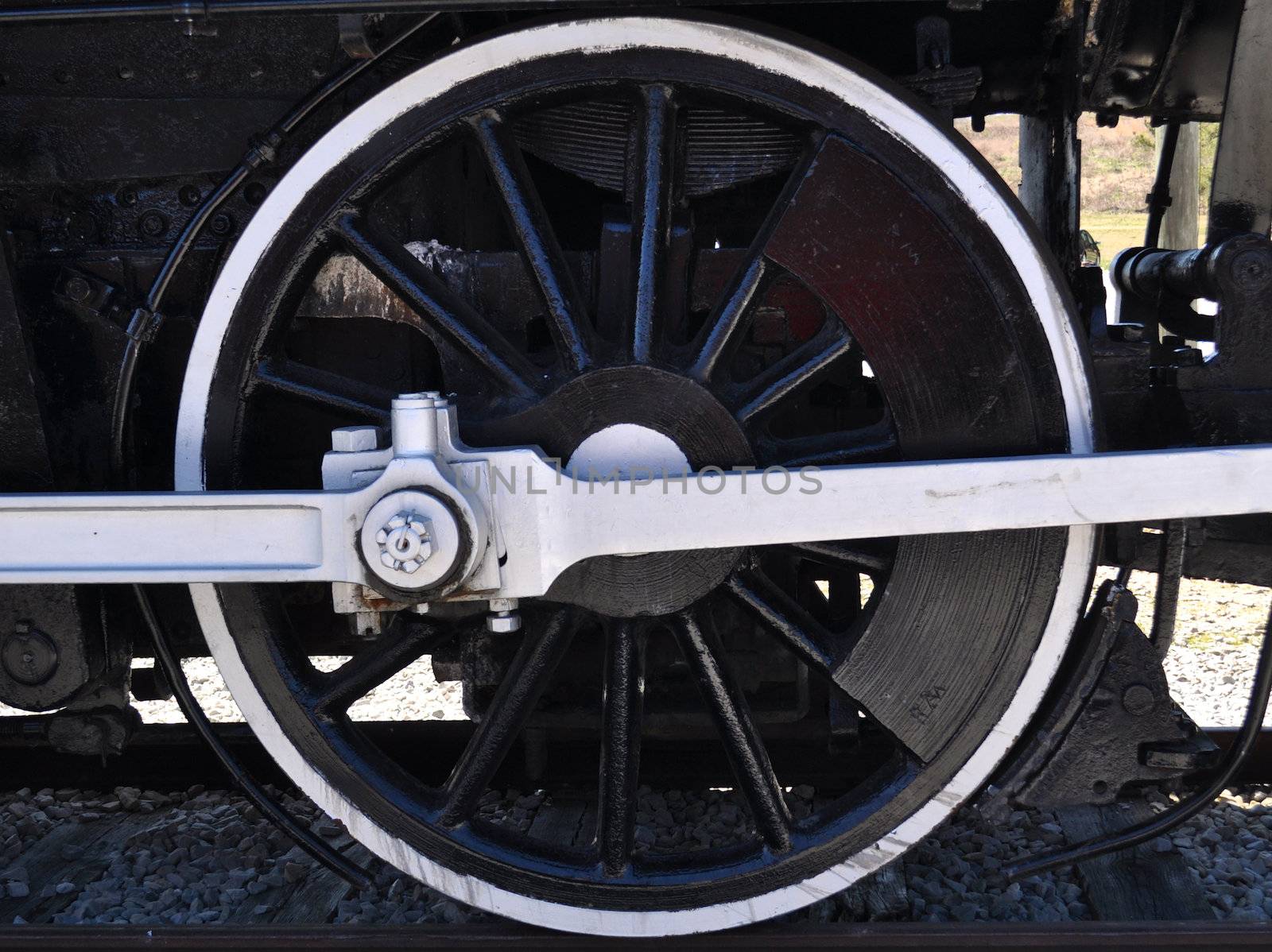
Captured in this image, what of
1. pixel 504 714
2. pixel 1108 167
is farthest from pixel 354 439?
pixel 1108 167

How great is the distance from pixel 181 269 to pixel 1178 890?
216cm

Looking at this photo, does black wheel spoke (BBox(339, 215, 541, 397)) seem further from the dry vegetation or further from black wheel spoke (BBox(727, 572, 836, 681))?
the dry vegetation

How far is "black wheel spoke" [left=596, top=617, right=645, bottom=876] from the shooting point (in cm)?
197

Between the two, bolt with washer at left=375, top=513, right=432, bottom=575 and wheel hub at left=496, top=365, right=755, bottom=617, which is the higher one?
wheel hub at left=496, top=365, right=755, bottom=617

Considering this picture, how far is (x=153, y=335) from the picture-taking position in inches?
76.9

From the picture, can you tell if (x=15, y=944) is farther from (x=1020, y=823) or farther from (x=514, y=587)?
(x=1020, y=823)

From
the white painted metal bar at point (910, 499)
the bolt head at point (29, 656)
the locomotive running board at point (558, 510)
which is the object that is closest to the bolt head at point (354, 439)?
the locomotive running board at point (558, 510)

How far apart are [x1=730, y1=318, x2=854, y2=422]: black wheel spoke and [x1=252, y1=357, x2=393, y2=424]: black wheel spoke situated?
571 millimetres

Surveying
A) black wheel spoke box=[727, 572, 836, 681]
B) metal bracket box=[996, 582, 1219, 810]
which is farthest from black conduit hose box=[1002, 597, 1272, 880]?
black wheel spoke box=[727, 572, 836, 681]

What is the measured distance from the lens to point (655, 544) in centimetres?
176

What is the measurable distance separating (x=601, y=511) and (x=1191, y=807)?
3.51ft

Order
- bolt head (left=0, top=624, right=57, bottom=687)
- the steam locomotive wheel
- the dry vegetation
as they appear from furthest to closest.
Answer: the dry vegetation
bolt head (left=0, top=624, right=57, bottom=687)
the steam locomotive wheel

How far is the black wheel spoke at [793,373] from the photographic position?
1.89 meters

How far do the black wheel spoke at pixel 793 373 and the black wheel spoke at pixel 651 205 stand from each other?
175 mm
